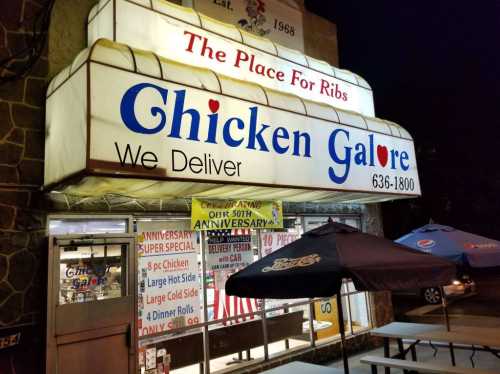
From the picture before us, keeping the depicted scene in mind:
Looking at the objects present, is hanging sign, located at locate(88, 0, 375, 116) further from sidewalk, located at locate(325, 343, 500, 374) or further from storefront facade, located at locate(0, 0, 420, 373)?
sidewalk, located at locate(325, 343, 500, 374)

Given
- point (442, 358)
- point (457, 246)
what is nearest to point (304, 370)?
point (457, 246)

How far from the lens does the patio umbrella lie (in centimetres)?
345

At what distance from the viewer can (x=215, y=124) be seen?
570 cm

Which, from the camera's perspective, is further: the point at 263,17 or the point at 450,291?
the point at 450,291

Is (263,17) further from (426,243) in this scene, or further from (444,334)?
(444,334)

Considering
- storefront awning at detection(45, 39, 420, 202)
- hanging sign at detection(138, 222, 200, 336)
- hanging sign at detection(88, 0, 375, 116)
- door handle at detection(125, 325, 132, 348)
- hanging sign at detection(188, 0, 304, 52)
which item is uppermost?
hanging sign at detection(188, 0, 304, 52)

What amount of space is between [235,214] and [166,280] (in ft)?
5.26

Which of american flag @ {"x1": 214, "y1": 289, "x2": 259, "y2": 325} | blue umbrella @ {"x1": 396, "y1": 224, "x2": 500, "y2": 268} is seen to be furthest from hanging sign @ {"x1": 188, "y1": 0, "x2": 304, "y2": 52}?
american flag @ {"x1": 214, "y1": 289, "x2": 259, "y2": 325}

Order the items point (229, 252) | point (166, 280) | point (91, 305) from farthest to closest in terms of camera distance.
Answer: point (229, 252) < point (166, 280) < point (91, 305)

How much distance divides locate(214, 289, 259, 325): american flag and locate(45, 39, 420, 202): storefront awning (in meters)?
1.87

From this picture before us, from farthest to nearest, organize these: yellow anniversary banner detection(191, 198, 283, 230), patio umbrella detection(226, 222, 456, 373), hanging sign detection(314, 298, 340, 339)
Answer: hanging sign detection(314, 298, 340, 339) < yellow anniversary banner detection(191, 198, 283, 230) < patio umbrella detection(226, 222, 456, 373)

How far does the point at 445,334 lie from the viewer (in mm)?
6250

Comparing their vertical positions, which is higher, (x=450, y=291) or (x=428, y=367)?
(x=428, y=367)

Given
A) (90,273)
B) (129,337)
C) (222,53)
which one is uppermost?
(222,53)
